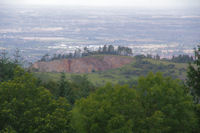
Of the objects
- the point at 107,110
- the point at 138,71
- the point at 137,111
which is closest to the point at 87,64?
the point at 138,71

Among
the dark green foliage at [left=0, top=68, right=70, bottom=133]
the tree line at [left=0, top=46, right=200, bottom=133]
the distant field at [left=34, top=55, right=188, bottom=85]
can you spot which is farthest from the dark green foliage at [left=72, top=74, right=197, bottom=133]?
the distant field at [left=34, top=55, right=188, bottom=85]

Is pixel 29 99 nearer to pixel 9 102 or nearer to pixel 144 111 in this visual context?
pixel 9 102

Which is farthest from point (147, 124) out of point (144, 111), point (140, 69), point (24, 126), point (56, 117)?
point (140, 69)

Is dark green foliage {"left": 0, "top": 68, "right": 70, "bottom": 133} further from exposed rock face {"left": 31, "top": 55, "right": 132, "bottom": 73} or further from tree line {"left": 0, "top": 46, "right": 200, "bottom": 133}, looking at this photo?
exposed rock face {"left": 31, "top": 55, "right": 132, "bottom": 73}

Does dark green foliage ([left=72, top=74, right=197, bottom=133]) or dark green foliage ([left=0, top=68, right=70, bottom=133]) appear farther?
dark green foliage ([left=0, top=68, right=70, bottom=133])

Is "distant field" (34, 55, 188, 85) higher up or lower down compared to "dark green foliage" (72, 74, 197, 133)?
lower down
